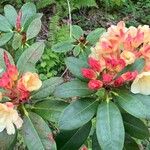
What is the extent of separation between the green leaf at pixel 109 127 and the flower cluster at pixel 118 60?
0.06 meters

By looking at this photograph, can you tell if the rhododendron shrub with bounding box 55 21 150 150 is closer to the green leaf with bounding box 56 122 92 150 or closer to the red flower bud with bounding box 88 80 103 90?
the red flower bud with bounding box 88 80 103 90

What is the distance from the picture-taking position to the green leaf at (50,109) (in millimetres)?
1192

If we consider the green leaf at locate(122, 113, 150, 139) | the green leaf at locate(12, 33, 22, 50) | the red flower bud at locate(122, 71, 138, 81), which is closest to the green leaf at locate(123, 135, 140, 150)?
the green leaf at locate(122, 113, 150, 139)

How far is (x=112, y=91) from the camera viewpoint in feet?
3.90

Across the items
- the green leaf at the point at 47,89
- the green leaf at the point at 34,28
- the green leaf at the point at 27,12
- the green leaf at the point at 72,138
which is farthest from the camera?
the green leaf at the point at 27,12

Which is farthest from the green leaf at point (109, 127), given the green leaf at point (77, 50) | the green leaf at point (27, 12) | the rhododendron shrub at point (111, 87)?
the green leaf at point (27, 12)

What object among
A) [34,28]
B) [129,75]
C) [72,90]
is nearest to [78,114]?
[72,90]

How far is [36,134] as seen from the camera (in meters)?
1.16

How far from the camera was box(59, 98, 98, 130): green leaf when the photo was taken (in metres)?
1.13

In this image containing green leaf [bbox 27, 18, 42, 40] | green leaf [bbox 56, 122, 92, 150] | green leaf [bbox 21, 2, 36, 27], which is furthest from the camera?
green leaf [bbox 21, 2, 36, 27]

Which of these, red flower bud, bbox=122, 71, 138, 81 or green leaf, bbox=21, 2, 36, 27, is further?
green leaf, bbox=21, 2, 36, 27

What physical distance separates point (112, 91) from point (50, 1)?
3163 millimetres

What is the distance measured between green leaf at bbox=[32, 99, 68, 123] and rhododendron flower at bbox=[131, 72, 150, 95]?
7.9 inches

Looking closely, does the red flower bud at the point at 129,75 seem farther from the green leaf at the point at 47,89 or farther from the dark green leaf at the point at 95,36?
the dark green leaf at the point at 95,36
